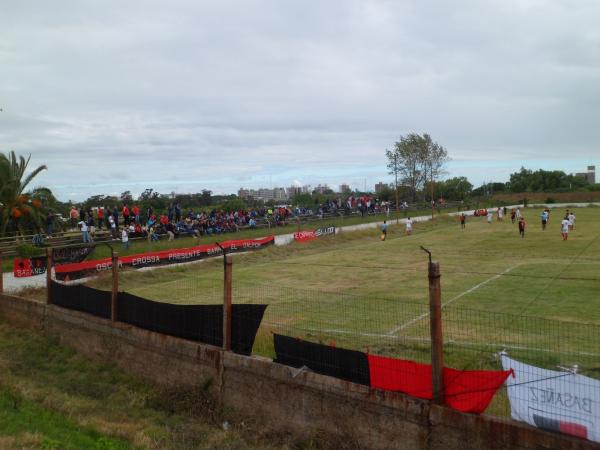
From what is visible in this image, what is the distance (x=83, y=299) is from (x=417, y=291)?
11.7 m

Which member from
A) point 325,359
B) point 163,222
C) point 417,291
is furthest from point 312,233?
point 325,359

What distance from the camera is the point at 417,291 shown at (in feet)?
65.4

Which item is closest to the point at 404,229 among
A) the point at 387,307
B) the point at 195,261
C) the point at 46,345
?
the point at 195,261

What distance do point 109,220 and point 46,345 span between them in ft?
69.2

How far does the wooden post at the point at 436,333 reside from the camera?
7.28 meters

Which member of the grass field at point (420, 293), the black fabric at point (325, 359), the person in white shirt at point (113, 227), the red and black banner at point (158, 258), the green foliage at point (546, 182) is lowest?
the grass field at point (420, 293)

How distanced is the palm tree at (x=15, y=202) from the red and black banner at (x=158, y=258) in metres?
8.81

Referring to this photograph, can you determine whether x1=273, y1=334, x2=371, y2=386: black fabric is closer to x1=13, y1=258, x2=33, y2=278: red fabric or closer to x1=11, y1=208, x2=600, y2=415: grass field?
x1=11, y1=208, x2=600, y2=415: grass field

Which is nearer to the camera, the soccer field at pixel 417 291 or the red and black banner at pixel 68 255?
the soccer field at pixel 417 291

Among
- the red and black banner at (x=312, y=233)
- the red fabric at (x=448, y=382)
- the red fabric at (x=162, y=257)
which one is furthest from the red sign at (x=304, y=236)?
the red fabric at (x=448, y=382)

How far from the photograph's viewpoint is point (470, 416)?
6.91 metres

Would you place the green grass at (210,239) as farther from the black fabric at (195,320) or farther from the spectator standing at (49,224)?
the black fabric at (195,320)

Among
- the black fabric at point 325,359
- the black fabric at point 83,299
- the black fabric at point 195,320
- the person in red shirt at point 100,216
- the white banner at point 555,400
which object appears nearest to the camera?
the white banner at point 555,400

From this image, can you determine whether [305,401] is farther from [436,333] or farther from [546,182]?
[546,182]
